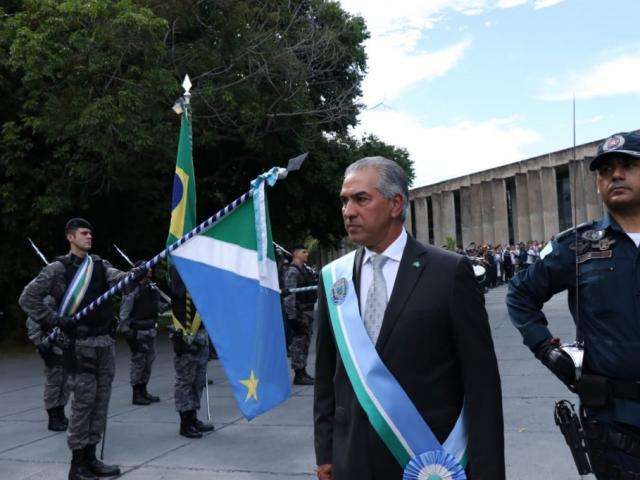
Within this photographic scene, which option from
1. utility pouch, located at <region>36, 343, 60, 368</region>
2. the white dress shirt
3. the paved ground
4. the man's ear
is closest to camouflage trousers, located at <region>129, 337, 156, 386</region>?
the paved ground

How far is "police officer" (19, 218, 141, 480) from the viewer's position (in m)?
5.43

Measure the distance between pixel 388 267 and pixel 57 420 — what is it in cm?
602

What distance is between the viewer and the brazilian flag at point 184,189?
642 cm

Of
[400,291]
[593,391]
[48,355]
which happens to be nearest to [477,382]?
[400,291]

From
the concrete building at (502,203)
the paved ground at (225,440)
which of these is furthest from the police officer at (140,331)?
the concrete building at (502,203)

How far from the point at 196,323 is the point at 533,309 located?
4.36 meters

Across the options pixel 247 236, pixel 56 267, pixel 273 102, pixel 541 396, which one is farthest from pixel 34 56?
pixel 541 396

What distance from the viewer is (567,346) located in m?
2.91

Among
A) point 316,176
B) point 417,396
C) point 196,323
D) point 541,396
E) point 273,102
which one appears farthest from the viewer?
point 316,176

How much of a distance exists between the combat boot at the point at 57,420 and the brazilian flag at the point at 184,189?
2.57 meters

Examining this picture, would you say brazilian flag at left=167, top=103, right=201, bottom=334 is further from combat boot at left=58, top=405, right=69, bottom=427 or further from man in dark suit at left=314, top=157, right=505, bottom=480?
man in dark suit at left=314, top=157, right=505, bottom=480

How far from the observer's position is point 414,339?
2.40 metres

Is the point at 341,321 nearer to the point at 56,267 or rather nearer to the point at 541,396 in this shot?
the point at 56,267

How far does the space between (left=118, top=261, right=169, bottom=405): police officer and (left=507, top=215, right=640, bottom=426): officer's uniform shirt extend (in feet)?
20.5
